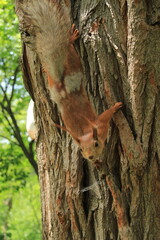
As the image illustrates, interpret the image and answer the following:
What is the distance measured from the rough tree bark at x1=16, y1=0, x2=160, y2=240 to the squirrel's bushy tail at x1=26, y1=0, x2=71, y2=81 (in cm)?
12

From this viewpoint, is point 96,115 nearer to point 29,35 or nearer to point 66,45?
point 66,45

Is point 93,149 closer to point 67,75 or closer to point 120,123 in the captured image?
point 120,123

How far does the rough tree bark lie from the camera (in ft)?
9.23

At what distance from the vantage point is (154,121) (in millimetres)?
2863

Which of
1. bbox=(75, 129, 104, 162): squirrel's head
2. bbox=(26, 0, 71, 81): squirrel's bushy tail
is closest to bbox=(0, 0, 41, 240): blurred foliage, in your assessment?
bbox=(26, 0, 71, 81): squirrel's bushy tail

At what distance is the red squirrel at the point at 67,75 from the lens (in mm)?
2818

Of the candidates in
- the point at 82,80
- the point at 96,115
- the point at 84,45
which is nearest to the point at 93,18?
the point at 84,45

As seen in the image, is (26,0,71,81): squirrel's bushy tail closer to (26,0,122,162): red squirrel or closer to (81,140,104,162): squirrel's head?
(26,0,122,162): red squirrel

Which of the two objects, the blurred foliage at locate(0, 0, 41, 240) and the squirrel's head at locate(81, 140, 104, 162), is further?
the blurred foliage at locate(0, 0, 41, 240)

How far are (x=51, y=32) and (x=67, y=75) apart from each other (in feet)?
1.11

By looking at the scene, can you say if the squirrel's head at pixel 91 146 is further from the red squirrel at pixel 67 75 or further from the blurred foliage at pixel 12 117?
the blurred foliage at pixel 12 117

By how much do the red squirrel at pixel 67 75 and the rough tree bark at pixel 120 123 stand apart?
0.11 m

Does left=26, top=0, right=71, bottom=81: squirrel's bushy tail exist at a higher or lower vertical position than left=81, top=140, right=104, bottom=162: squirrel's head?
higher

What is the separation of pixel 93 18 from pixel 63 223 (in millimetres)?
1769
